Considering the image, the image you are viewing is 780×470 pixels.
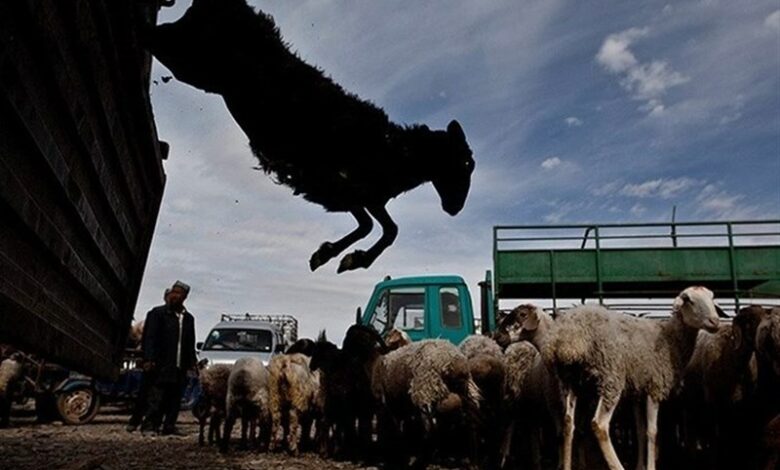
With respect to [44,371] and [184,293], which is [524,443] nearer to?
[184,293]

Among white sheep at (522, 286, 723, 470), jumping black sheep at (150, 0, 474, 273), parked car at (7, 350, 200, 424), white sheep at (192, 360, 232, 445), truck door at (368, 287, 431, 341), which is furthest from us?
parked car at (7, 350, 200, 424)

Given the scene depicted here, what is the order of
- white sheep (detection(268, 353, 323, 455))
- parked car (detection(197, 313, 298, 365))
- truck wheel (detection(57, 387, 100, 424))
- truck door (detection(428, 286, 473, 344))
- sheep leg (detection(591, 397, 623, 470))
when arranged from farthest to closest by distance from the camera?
parked car (detection(197, 313, 298, 365))
truck wheel (detection(57, 387, 100, 424))
truck door (detection(428, 286, 473, 344))
white sheep (detection(268, 353, 323, 455))
sheep leg (detection(591, 397, 623, 470))

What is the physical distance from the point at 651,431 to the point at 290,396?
4.60 metres

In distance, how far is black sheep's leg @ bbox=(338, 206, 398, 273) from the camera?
5031 mm

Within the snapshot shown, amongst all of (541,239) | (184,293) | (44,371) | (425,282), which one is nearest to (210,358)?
(44,371)

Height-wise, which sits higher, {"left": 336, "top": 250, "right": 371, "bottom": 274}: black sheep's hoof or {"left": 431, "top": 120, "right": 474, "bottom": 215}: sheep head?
{"left": 431, "top": 120, "right": 474, "bottom": 215}: sheep head

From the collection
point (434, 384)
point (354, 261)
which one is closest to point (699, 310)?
point (434, 384)

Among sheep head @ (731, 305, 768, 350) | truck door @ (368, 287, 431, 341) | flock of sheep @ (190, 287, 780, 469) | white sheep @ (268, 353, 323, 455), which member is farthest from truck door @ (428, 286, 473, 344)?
sheep head @ (731, 305, 768, 350)

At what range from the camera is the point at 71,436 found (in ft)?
29.5

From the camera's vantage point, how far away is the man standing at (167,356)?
371 inches

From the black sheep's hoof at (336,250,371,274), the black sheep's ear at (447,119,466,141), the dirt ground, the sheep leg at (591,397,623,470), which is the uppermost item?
the black sheep's ear at (447,119,466,141)

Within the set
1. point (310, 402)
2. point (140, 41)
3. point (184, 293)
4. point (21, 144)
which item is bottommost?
point (310, 402)

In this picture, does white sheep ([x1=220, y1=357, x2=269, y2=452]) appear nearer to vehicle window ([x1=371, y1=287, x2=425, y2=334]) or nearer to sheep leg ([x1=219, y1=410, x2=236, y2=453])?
sheep leg ([x1=219, y1=410, x2=236, y2=453])

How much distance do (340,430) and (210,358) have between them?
642cm
